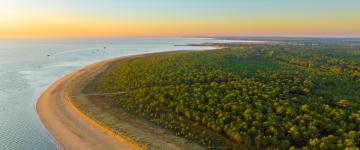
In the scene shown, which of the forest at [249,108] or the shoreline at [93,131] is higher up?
the forest at [249,108]

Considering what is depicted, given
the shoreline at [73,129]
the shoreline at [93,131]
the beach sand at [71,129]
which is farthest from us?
the shoreline at [73,129]

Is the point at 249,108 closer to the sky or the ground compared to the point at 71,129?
closer to the sky

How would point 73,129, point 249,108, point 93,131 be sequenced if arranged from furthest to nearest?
point 249,108 → point 73,129 → point 93,131

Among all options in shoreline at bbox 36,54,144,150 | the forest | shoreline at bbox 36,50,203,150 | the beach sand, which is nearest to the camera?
the forest

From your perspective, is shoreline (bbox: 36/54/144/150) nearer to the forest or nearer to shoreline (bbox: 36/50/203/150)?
shoreline (bbox: 36/50/203/150)

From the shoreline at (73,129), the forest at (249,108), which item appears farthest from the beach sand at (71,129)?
the forest at (249,108)

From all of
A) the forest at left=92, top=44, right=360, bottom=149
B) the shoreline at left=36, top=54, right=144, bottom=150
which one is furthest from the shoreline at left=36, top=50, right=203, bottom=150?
the forest at left=92, top=44, right=360, bottom=149

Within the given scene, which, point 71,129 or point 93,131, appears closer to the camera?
point 93,131

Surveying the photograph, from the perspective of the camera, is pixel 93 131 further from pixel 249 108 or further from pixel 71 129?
pixel 249 108

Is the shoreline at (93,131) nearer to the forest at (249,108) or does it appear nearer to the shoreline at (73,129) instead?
the shoreline at (73,129)

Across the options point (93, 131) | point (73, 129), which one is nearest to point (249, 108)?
point (93, 131)

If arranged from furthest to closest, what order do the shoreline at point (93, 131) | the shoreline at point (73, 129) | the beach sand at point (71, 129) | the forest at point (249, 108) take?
1. the shoreline at point (73, 129)
2. the beach sand at point (71, 129)
3. the shoreline at point (93, 131)
4. the forest at point (249, 108)
